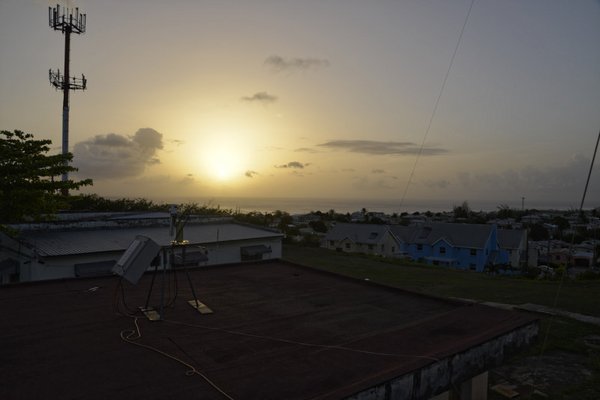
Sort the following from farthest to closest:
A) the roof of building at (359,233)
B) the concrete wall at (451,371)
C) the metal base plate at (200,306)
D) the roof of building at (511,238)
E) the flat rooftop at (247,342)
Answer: the roof of building at (359,233) < the roof of building at (511,238) < the metal base plate at (200,306) < the flat rooftop at (247,342) < the concrete wall at (451,371)

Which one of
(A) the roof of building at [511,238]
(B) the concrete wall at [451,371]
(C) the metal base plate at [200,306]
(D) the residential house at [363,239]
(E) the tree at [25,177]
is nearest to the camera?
(B) the concrete wall at [451,371]

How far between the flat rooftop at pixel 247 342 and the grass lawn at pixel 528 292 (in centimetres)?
146

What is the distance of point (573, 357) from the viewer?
9.94m

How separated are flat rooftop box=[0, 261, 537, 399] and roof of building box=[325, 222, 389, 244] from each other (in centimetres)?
4149

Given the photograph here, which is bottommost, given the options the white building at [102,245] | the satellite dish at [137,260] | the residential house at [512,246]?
the residential house at [512,246]

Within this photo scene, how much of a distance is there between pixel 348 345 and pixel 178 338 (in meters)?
2.06

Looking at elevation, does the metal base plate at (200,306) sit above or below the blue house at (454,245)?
above

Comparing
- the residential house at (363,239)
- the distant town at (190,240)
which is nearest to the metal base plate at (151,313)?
the distant town at (190,240)

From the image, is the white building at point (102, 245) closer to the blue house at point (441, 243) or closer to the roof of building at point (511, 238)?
the blue house at point (441, 243)

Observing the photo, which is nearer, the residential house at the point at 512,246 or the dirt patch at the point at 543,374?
the dirt patch at the point at 543,374

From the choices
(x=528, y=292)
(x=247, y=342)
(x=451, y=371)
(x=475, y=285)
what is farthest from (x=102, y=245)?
(x=528, y=292)

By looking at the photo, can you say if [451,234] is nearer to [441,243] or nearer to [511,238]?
[441,243]

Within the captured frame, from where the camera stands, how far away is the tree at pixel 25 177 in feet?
45.3

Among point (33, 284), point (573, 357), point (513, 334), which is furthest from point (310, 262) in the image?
point (513, 334)
